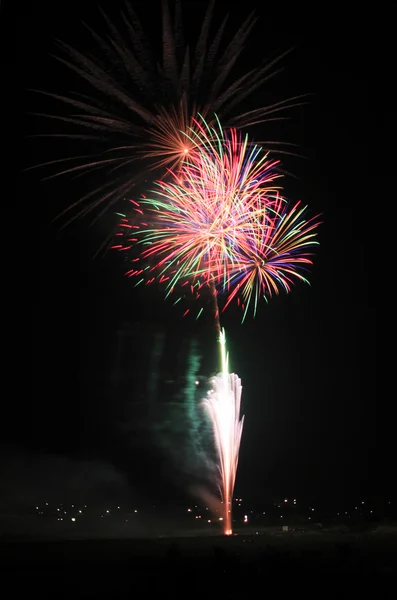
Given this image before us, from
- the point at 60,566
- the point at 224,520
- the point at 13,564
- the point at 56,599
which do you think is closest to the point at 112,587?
the point at 56,599

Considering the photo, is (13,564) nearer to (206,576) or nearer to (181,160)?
(206,576)

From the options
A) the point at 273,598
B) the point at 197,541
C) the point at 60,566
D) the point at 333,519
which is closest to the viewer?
the point at 273,598

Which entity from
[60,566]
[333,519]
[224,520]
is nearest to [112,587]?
[60,566]

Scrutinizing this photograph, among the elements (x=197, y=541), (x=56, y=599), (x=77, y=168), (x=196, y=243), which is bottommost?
(x=197, y=541)

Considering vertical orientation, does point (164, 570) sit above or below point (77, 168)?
below

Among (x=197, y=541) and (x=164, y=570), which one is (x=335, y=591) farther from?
(x=197, y=541)

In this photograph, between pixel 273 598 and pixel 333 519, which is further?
pixel 333 519

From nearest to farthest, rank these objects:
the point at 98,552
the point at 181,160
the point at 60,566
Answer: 1. the point at 60,566
2. the point at 98,552
3. the point at 181,160
